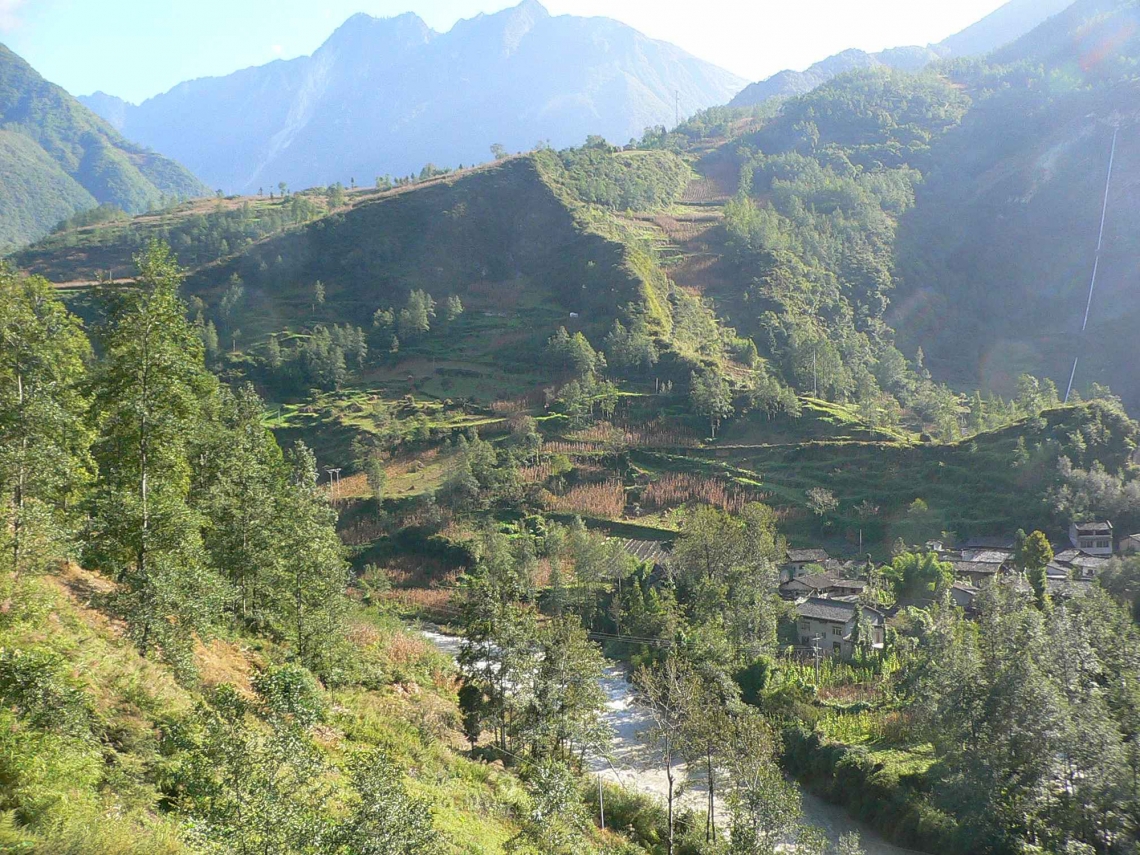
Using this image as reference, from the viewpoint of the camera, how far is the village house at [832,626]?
37.3 m

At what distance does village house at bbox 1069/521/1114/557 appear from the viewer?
44.6 metres

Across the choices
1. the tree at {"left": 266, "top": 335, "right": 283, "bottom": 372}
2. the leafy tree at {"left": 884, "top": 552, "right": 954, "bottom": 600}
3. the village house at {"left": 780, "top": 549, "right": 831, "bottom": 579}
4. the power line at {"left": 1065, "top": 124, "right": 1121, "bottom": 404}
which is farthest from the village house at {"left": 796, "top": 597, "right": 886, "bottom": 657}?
the power line at {"left": 1065, "top": 124, "right": 1121, "bottom": 404}

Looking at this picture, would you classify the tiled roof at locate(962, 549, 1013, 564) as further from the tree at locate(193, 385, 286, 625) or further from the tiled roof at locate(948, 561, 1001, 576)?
the tree at locate(193, 385, 286, 625)

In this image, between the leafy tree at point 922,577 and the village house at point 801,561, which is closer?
the leafy tree at point 922,577

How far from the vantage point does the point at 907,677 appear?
30.1 metres

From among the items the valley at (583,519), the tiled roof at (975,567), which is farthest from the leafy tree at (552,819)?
the tiled roof at (975,567)

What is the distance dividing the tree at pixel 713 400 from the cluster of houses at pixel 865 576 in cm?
1743

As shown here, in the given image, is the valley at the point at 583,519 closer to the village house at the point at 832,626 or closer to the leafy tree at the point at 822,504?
the village house at the point at 832,626

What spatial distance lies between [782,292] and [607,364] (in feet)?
103

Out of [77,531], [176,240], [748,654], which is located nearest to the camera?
[77,531]

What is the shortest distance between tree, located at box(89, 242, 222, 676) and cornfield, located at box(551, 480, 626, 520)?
124 feet

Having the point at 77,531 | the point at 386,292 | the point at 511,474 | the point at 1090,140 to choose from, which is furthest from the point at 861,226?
the point at 77,531

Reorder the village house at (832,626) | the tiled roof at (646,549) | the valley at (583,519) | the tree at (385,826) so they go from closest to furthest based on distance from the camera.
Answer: the tree at (385,826), the valley at (583,519), the village house at (832,626), the tiled roof at (646,549)

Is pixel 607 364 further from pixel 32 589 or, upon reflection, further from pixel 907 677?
pixel 32 589
